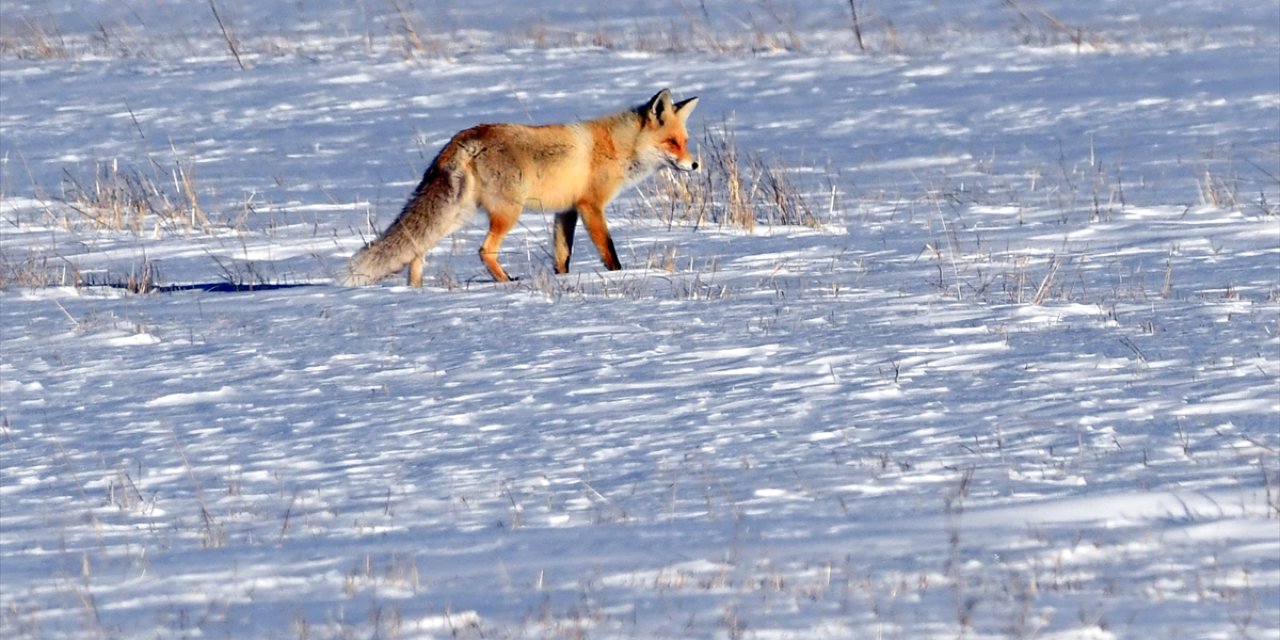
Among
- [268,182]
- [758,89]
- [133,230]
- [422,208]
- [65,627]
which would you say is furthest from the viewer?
[758,89]

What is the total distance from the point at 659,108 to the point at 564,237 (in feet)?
3.20

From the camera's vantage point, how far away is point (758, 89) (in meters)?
18.2

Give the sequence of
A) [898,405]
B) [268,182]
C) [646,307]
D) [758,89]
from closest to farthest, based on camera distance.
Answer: [898,405], [646,307], [268,182], [758,89]

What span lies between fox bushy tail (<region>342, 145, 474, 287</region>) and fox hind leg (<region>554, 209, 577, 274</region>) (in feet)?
2.70

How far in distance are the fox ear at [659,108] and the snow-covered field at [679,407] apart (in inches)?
30.6

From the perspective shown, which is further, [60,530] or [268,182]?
[268,182]

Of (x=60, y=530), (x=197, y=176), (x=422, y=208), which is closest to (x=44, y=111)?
(x=197, y=176)

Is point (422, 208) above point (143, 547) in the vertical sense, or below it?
above

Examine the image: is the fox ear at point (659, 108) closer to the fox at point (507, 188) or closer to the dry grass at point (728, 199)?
the fox at point (507, 188)

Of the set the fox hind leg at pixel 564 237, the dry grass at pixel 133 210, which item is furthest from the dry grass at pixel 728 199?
the dry grass at pixel 133 210

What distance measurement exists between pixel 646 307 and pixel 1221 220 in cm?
424

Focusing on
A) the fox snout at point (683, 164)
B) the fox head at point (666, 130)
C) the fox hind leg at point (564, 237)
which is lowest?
the fox hind leg at point (564, 237)

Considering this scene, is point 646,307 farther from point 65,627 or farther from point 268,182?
point 268,182

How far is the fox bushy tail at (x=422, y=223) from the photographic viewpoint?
823 centimetres
